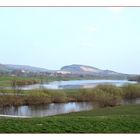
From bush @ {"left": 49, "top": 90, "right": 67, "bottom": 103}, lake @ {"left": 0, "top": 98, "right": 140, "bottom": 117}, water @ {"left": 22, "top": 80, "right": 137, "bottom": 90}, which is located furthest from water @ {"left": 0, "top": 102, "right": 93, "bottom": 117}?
water @ {"left": 22, "top": 80, "right": 137, "bottom": 90}

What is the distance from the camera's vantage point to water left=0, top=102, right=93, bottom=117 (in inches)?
296

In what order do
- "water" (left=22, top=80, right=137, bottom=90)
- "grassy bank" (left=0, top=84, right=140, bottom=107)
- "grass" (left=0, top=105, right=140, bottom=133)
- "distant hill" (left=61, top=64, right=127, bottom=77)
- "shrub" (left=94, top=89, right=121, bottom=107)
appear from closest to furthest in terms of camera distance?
1. "grass" (left=0, top=105, right=140, bottom=133)
2. "distant hill" (left=61, top=64, right=127, bottom=77)
3. "grassy bank" (left=0, top=84, right=140, bottom=107)
4. "water" (left=22, top=80, right=137, bottom=90)
5. "shrub" (left=94, top=89, right=121, bottom=107)

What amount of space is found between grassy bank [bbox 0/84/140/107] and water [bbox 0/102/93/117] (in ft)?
0.30

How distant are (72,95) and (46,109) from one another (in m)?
0.61

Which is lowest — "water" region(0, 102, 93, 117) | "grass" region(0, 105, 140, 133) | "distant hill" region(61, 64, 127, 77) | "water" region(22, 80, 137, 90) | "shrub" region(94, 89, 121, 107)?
"grass" region(0, 105, 140, 133)

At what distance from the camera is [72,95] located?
7699 mm

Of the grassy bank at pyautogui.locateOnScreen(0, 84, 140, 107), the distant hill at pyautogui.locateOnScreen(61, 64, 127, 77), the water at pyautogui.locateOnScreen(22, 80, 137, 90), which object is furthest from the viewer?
the water at pyautogui.locateOnScreen(22, 80, 137, 90)

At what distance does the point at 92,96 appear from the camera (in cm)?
780

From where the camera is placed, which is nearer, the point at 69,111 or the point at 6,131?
the point at 6,131

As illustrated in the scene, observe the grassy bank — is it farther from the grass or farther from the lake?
the grass
